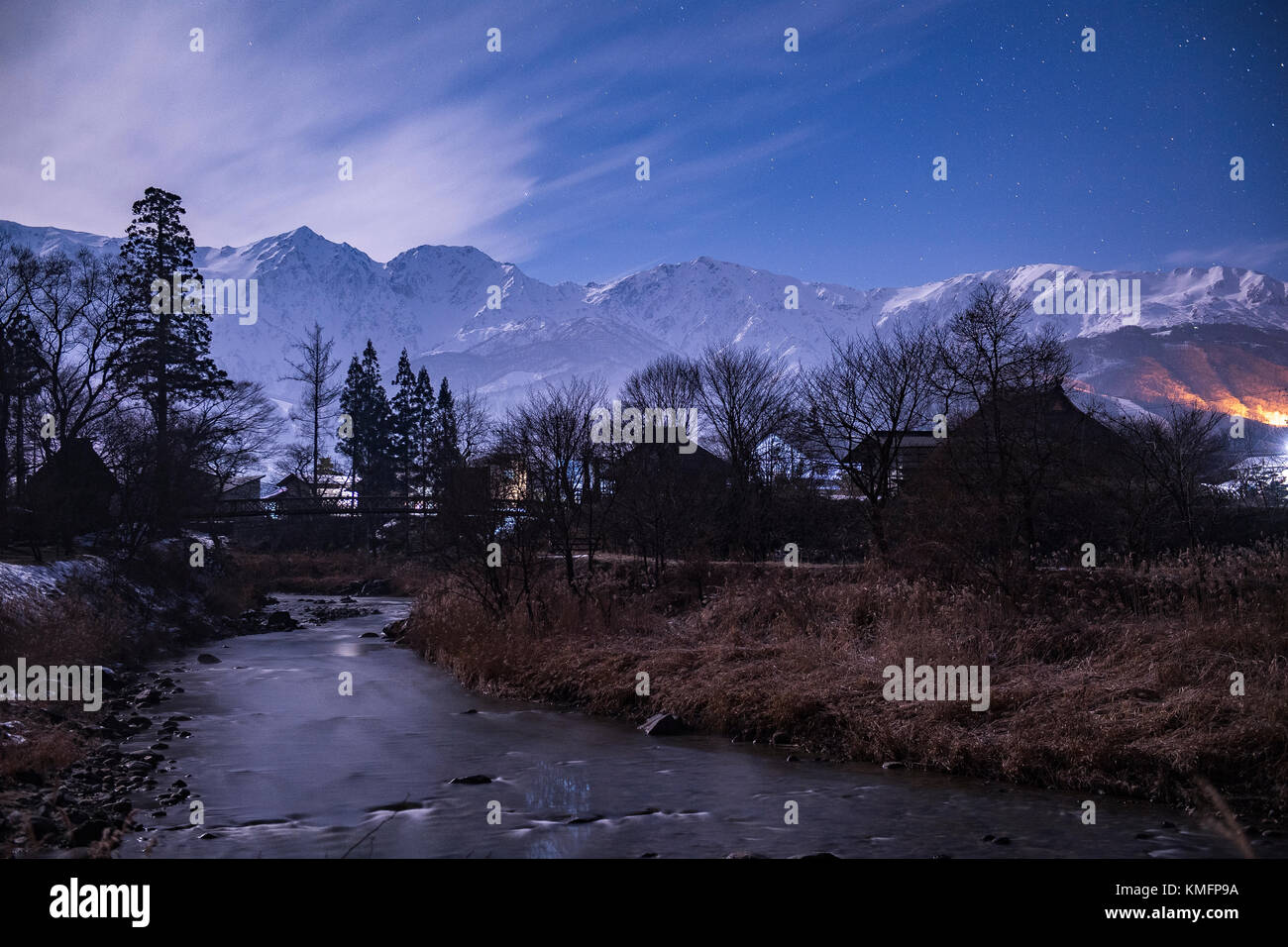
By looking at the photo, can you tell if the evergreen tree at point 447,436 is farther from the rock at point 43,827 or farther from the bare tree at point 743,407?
the rock at point 43,827

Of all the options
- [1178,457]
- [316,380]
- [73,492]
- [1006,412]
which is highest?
[316,380]

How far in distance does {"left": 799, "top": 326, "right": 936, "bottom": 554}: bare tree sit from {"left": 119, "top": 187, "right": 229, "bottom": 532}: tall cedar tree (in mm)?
30533

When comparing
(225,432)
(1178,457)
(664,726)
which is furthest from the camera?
(225,432)

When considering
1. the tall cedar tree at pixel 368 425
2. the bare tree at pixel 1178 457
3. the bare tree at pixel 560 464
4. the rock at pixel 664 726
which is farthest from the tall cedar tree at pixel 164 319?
the bare tree at pixel 1178 457

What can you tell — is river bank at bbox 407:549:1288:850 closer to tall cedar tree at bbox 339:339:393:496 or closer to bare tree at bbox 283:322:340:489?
bare tree at bbox 283:322:340:489

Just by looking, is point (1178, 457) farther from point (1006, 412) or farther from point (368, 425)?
point (368, 425)

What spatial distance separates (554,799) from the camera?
12.8 m

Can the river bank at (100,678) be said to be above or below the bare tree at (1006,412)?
below

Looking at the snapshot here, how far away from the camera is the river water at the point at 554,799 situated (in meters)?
10.6

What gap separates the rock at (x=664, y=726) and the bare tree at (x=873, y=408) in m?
19.9

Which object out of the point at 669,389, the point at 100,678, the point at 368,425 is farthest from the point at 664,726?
the point at 368,425

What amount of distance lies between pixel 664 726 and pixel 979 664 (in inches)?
232
